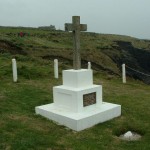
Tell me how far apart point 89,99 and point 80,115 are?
0.72 metres

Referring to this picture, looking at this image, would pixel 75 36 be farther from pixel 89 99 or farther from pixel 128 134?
pixel 128 134

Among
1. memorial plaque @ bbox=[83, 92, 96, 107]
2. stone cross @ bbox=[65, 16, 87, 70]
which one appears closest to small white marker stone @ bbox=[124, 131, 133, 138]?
memorial plaque @ bbox=[83, 92, 96, 107]

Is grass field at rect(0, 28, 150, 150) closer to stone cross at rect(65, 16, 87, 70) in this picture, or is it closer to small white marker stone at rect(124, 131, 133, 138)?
small white marker stone at rect(124, 131, 133, 138)

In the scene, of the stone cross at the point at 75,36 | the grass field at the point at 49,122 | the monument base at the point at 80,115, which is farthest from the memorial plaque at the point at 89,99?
the stone cross at the point at 75,36

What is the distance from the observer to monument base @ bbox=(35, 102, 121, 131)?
7992 mm

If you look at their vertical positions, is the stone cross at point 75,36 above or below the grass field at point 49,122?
above

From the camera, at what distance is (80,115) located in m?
8.24

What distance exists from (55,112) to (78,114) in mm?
679

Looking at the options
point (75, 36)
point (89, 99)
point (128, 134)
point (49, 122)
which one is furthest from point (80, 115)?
point (75, 36)

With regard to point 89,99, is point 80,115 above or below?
below

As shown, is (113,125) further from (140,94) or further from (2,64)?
(2,64)

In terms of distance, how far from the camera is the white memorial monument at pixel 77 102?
27.2ft

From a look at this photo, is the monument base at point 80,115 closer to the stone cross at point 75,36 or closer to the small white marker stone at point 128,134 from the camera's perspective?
the small white marker stone at point 128,134

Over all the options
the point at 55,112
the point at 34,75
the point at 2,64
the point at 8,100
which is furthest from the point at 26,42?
the point at 55,112
